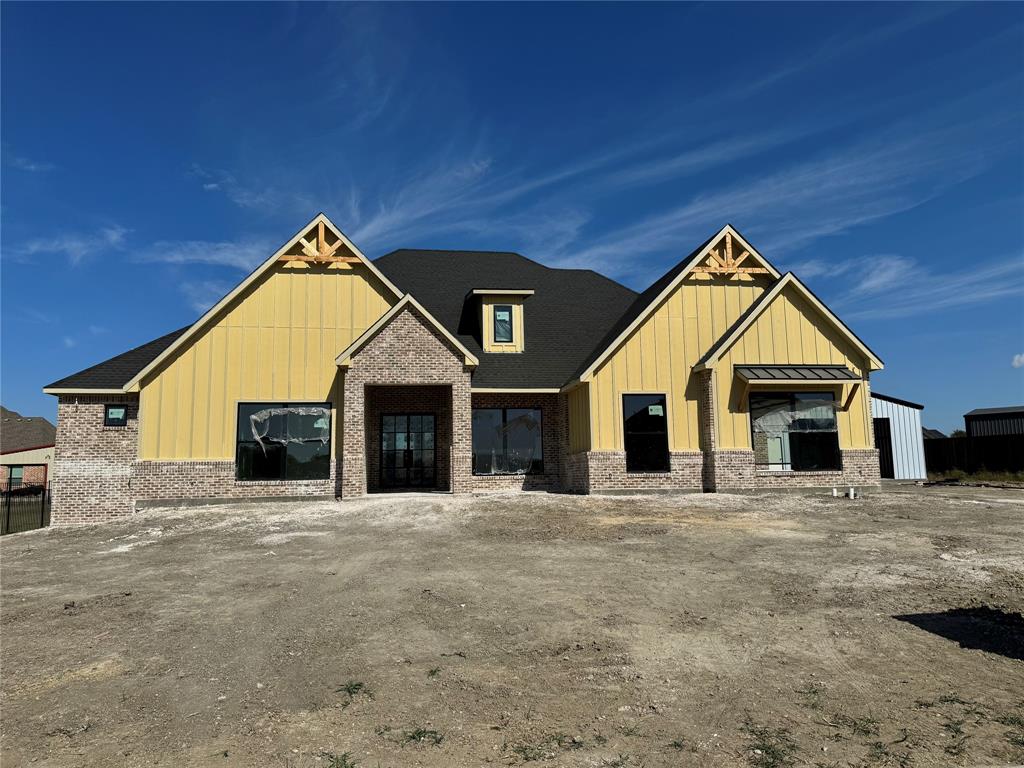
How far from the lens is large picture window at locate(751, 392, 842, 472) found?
60.5 ft

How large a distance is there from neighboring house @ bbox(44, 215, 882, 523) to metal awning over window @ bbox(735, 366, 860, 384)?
0.24ft

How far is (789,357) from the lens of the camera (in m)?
18.8

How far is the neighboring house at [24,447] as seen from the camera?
1784 inches

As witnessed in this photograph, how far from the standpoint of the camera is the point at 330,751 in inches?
163

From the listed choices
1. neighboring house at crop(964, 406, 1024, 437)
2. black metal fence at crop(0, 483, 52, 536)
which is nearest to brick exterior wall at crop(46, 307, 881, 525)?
black metal fence at crop(0, 483, 52, 536)

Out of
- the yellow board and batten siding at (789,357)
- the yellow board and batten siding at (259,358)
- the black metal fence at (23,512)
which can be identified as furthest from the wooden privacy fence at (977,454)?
the black metal fence at (23,512)

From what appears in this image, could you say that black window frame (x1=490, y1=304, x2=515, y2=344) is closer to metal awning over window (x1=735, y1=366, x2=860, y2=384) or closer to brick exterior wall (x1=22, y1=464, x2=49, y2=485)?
metal awning over window (x1=735, y1=366, x2=860, y2=384)

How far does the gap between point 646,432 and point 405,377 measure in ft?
22.9

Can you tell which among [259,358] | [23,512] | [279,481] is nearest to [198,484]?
[279,481]

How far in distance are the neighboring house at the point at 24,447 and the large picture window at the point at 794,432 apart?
4641 centimetres

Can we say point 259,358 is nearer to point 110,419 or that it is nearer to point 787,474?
point 110,419

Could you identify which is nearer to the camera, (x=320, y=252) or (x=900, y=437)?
(x=320, y=252)

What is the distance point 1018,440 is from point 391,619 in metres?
28.1

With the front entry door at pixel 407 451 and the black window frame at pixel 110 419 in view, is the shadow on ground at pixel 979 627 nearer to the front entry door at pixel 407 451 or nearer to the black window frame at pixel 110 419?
the front entry door at pixel 407 451
